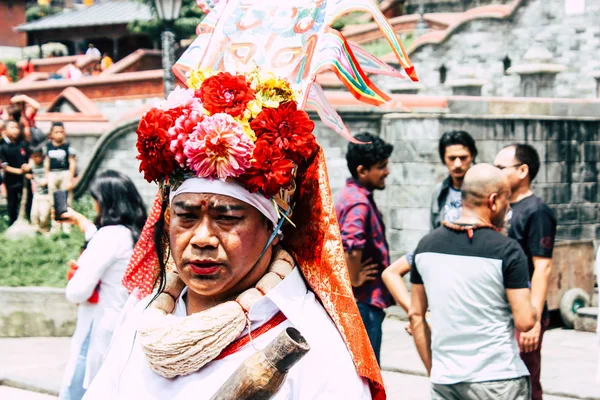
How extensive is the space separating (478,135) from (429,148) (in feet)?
1.72

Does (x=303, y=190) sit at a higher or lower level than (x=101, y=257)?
higher

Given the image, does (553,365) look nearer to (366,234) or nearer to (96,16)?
(366,234)

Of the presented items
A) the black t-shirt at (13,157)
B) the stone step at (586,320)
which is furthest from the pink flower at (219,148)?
the black t-shirt at (13,157)

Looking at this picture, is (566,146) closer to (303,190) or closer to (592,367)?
(592,367)

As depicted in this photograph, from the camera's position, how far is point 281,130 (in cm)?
305

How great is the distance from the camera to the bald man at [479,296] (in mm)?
5230

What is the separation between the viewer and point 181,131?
10.0 ft

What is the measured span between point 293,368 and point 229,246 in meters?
0.37

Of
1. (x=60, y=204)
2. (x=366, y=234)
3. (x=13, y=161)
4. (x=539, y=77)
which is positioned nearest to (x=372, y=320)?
(x=366, y=234)

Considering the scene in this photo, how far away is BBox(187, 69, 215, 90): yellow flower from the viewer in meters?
3.21

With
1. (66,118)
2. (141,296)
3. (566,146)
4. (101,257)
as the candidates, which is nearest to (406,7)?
(66,118)

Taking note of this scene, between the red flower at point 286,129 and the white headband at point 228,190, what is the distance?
146mm

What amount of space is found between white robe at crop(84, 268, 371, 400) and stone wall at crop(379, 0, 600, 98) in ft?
69.5

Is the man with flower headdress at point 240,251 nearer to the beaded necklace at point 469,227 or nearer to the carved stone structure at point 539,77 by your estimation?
the beaded necklace at point 469,227
